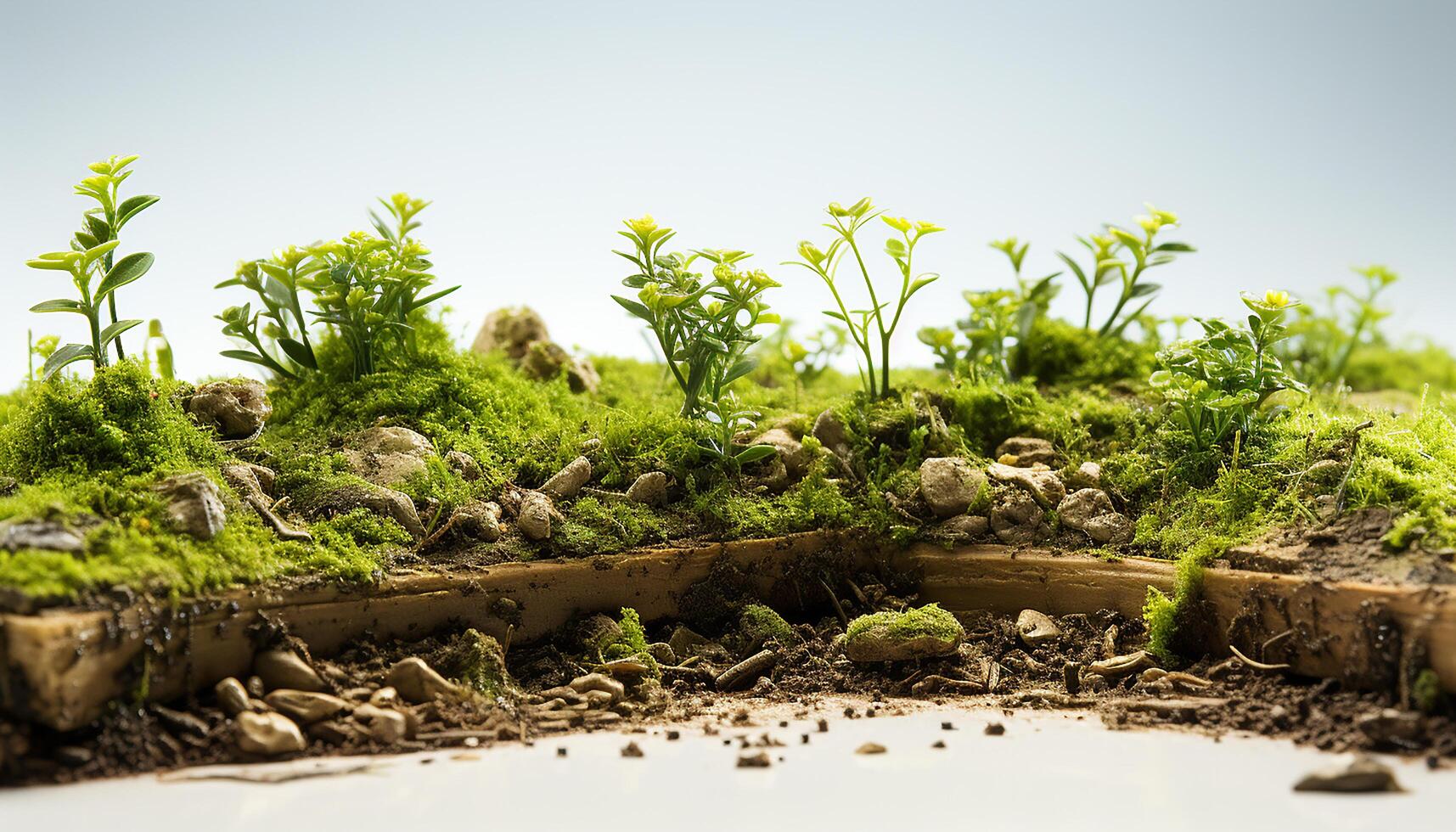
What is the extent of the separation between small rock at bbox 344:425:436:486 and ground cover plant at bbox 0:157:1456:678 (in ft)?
0.04

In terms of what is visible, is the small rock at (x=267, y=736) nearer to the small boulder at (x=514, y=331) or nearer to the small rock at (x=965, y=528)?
the small rock at (x=965, y=528)

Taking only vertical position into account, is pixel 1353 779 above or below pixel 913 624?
below

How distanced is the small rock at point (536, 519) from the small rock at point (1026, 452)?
1713 mm

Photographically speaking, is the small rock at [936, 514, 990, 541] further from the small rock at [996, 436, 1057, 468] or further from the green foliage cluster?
the green foliage cluster

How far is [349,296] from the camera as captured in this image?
13.0 ft

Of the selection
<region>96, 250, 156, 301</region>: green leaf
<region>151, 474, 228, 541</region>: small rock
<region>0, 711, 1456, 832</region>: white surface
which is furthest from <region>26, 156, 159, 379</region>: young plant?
<region>0, 711, 1456, 832</region>: white surface

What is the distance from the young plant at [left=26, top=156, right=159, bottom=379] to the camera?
3496mm

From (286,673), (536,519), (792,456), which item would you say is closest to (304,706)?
(286,673)

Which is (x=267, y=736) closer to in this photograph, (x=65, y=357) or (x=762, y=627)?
(x=762, y=627)

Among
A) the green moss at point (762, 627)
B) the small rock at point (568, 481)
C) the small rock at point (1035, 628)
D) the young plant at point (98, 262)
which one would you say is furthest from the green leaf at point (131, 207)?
the small rock at point (1035, 628)

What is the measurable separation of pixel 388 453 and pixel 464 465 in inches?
10.2

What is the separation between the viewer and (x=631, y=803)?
2.26 meters

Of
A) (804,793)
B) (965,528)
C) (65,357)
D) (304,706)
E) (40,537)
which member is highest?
(65,357)

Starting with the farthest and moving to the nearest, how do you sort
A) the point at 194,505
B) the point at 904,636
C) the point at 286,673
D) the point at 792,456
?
the point at 792,456
the point at 904,636
the point at 194,505
the point at 286,673
